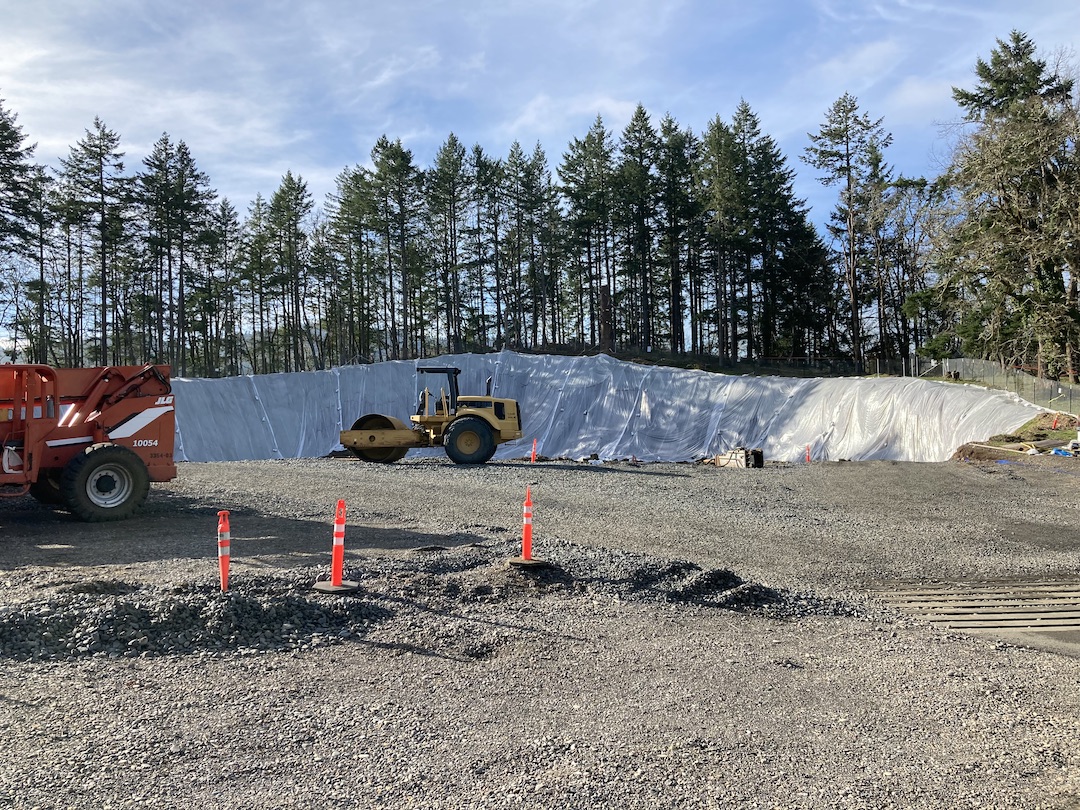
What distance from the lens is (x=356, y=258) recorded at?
1817 inches

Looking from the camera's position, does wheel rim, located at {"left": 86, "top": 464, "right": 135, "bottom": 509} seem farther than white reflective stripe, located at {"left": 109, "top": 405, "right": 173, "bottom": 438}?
No

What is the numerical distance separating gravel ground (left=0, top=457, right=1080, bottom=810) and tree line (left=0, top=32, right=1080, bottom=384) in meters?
33.4

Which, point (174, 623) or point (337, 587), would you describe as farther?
point (337, 587)

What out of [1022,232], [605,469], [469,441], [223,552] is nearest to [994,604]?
[223,552]

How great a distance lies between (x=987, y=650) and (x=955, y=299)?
28.8 meters

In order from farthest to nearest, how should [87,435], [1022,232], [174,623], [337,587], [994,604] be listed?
[1022,232]
[87,435]
[994,604]
[337,587]
[174,623]

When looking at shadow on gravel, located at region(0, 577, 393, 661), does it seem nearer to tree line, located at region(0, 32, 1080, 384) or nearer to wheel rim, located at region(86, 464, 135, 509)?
wheel rim, located at region(86, 464, 135, 509)

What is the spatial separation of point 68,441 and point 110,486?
0.89m

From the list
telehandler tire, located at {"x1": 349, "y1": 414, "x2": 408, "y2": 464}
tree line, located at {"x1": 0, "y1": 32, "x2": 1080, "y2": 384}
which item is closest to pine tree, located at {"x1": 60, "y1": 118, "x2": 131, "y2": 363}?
tree line, located at {"x1": 0, "y1": 32, "x2": 1080, "y2": 384}

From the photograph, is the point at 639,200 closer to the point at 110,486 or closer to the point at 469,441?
the point at 469,441

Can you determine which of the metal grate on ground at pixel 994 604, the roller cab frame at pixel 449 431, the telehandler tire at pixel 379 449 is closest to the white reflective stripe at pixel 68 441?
the roller cab frame at pixel 449 431

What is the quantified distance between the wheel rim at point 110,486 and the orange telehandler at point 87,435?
1 centimetres

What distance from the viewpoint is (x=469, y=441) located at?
20.5m

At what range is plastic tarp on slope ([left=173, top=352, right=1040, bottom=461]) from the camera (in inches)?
1013
